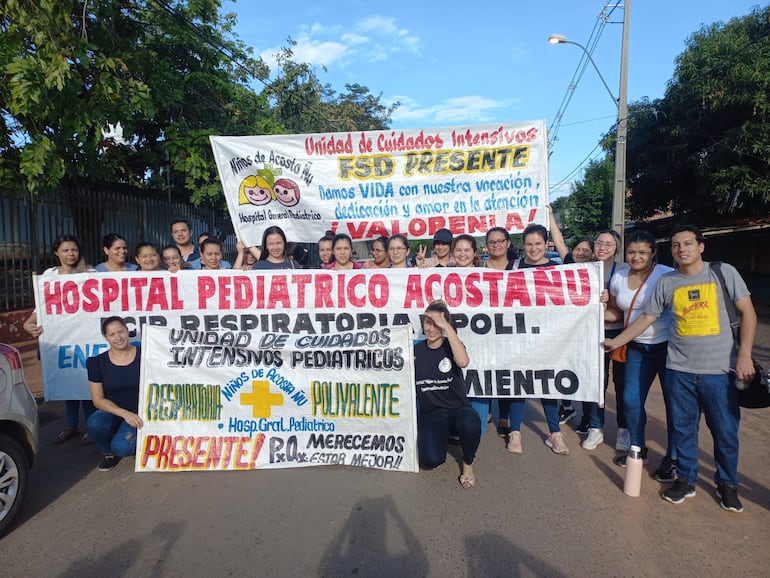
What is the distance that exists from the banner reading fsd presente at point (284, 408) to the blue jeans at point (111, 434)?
19 cm

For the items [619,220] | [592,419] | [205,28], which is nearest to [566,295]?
[592,419]

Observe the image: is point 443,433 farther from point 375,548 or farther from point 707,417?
point 707,417

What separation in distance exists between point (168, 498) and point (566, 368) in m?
3.25

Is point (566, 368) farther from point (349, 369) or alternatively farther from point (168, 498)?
point (168, 498)

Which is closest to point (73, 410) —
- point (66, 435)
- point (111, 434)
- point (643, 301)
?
point (66, 435)

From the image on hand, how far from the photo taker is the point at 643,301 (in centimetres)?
409

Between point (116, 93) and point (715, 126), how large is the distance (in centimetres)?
1438

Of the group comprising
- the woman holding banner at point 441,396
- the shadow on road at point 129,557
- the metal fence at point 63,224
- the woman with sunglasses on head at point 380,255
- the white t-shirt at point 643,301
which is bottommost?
the shadow on road at point 129,557

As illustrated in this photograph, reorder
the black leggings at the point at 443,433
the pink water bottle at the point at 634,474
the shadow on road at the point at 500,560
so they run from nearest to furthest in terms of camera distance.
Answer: the shadow on road at the point at 500,560 < the pink water bottle at the point at 634,474 < the black leggings at the point at 443,433

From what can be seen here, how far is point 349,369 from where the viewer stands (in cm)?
407

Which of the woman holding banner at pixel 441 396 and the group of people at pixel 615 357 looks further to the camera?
the woman holding banner at pixel 441 396

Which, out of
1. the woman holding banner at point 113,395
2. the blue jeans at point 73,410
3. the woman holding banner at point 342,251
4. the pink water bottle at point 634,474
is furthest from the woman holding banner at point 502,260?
the blue jeans at point 73,410

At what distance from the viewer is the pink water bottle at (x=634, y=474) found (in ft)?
11.7

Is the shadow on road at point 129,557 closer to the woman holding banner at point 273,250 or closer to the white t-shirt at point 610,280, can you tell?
the woman holding banner at point 273,250
